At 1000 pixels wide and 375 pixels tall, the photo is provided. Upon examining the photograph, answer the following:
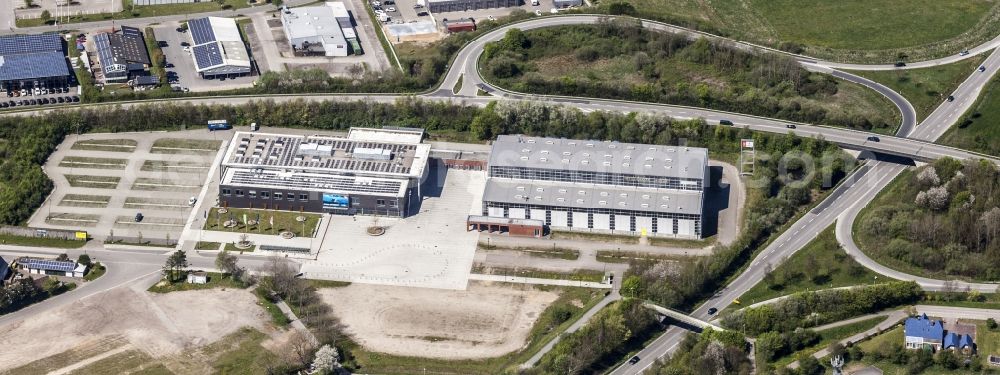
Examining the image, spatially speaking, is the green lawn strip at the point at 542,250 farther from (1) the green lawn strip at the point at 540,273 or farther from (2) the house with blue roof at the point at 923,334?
(2) the house with blue roof at the point at 923,334

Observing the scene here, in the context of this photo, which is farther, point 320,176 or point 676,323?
point 320,176

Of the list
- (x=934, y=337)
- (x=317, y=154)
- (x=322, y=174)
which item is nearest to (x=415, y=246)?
(x=322, y=174)

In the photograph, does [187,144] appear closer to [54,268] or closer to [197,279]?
[54,268]

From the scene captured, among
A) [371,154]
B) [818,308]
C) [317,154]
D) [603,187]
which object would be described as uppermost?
[371,154]

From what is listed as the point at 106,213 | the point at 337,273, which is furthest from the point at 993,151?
the point at 106,213

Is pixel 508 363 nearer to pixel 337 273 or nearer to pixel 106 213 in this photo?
pixel 337 273

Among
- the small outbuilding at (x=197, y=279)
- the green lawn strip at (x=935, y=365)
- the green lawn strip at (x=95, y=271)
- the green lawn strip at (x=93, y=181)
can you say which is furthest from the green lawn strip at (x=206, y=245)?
the green lawn strip at (x=935, y=365)

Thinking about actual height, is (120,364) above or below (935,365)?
below
